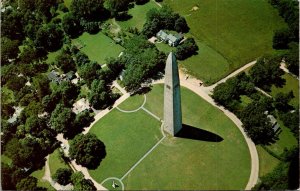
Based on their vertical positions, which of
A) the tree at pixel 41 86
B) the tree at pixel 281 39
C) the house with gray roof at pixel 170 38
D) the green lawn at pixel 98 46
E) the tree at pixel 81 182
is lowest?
the tree at pixel 81 182

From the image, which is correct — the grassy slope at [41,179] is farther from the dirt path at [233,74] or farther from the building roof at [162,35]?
the building roof at [162,35]

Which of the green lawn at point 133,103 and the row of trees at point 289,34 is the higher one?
the row of trees at point 289,34

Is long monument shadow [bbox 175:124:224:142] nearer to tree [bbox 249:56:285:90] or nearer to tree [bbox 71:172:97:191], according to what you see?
tree [bbox 249:56:285:90]

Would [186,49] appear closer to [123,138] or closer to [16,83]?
[123,138]

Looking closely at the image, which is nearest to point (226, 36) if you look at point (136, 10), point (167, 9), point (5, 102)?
point (167, 9)

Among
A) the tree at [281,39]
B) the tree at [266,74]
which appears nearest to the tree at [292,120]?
the tree at [266,74]

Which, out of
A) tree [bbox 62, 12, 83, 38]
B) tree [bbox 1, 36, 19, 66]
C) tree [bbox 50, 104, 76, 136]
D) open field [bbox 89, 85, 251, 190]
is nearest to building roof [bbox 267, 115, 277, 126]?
open field [bbox 89, 85, 251, 190]
